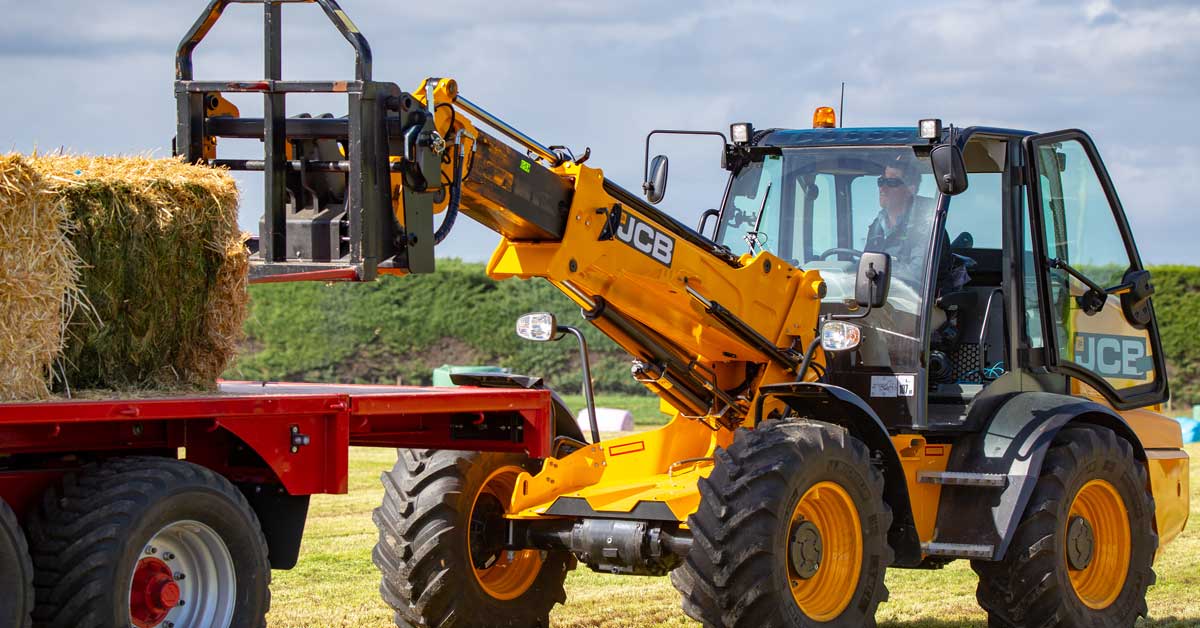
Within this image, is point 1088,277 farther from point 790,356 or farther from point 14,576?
point 14,576

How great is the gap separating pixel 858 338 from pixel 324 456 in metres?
2.79

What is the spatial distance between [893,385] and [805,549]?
1329 millimetres

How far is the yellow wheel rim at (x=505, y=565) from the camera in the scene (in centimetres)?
862

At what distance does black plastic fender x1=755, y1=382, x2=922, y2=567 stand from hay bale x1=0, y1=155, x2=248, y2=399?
279cm

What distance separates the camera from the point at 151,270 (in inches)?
262

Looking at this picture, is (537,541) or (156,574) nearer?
(156,574)

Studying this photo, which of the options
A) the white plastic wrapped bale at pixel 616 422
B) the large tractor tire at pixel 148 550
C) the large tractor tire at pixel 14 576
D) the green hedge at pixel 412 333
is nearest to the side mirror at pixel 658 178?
the large tractor tire at pixel 148 550

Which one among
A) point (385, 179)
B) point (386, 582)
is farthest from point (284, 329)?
point (385, 179)

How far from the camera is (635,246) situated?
7.91 m

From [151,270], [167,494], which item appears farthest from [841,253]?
[167,494]

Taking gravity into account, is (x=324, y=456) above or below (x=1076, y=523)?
above

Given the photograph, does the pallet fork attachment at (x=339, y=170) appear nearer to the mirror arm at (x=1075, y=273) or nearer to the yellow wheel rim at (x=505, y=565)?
the yellow wheel rim at (x=505, y=565)

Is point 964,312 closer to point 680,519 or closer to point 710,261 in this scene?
point 710,261

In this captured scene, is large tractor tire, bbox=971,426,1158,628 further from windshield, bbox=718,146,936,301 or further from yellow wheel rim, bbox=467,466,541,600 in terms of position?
yellow wheel rim, bbox=467,466,541,600
